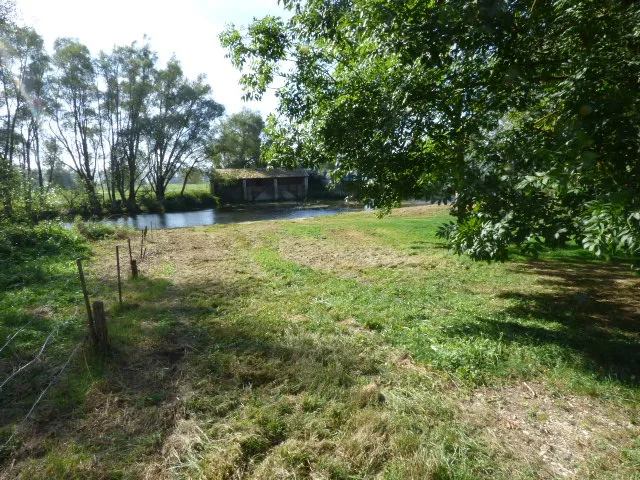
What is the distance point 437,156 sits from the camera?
600 centimetres

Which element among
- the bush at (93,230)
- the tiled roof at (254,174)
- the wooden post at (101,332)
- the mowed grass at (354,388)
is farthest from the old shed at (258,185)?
the wooden post at (101,332)

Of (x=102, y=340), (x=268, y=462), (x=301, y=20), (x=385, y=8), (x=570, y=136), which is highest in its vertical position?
(x=301, y=20)

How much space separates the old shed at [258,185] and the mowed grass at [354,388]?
38.6m

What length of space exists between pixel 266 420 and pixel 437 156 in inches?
181

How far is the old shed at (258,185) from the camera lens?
44.6 metres

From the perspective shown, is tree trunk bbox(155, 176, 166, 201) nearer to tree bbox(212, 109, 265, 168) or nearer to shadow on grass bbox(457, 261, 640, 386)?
tree bbox(212, 109, 265, 168)

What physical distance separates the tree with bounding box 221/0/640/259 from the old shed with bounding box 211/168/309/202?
127 ft

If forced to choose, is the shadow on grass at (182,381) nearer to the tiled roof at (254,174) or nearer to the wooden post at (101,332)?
the wooden post at (101,332)

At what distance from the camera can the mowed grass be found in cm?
279

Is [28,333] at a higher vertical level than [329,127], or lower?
lower

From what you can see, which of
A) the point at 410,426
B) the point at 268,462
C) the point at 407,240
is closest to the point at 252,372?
the point at 268,462

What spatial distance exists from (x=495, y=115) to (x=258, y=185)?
140 ft

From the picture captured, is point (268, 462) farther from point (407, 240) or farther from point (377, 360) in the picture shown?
point (407, 240)

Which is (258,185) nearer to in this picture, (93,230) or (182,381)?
(93,230)
